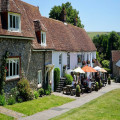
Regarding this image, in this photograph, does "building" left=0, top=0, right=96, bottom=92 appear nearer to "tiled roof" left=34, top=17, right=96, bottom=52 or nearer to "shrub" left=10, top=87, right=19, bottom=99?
"tiled roof" left=34, top=17, right=96, bottom=52

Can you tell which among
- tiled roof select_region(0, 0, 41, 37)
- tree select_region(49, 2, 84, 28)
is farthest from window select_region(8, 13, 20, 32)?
tree select_region(49, 2, 84, 28)

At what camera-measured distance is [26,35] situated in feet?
55.8

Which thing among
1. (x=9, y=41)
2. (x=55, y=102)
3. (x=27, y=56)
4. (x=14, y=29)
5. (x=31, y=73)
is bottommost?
(x=55, y=102)

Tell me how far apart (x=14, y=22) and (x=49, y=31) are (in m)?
8.79

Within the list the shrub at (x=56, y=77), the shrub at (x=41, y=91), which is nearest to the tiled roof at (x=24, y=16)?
the shrub at (x=41, y=91)

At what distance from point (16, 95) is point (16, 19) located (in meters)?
6.21

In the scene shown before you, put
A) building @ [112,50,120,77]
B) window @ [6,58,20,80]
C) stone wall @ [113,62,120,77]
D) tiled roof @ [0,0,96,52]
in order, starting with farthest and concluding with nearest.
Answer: stone wall @ [113,62,120,77] < building @ [112,50,120,77] < tiled roof @ [0,0,96,52] < window @ [6,58,20,80]

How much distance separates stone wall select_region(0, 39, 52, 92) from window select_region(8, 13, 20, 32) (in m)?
0.95

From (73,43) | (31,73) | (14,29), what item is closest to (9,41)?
(14,29)

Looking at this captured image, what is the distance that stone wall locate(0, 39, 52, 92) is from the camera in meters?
15.5

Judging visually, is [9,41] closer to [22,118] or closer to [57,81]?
[22,118]

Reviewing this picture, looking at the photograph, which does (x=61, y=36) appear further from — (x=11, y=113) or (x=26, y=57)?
(x=11, y=113)

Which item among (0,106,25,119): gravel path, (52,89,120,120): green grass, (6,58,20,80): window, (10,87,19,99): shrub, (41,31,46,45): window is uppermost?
(41,31,46,45): window

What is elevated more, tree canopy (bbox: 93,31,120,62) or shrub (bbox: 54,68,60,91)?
tree canopy (bbox: 93,31,120,62)
